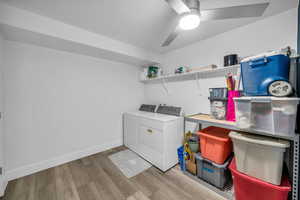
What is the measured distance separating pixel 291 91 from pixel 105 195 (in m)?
2.12

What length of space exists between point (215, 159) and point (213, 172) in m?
0.19

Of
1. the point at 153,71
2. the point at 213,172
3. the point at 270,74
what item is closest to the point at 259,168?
the point at 213,172

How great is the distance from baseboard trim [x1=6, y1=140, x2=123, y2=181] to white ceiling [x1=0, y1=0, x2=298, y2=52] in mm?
2203

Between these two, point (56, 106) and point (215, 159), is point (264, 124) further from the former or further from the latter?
point (56, 106)

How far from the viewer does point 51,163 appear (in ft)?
6.28

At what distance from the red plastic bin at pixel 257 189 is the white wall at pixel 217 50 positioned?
3.49 feet

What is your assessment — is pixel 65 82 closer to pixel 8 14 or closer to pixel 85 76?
pixel 85 76

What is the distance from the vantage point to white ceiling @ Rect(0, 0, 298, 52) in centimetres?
124

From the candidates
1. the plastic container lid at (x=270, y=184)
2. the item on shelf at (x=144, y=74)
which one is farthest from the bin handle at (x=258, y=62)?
the item on shelf at (x=144, y=74)

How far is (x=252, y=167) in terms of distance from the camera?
1.04 m

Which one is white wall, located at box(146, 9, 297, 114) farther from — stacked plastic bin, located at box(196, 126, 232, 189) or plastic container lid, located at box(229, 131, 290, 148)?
plastic container lid, located at box(229, 131, 290, 148)

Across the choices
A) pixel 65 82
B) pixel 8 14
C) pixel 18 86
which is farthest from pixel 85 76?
pixel 8 14

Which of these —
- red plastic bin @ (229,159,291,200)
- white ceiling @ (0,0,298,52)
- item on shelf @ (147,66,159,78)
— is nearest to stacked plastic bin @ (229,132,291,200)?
red plastic bin @ (229,159,291,200)

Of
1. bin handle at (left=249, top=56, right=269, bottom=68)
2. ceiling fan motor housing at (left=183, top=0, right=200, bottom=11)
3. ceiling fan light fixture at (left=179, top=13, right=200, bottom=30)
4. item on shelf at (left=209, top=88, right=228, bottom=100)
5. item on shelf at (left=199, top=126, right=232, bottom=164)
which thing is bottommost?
item on shelf at (left=199, top=126, right=232, bottom=164)
